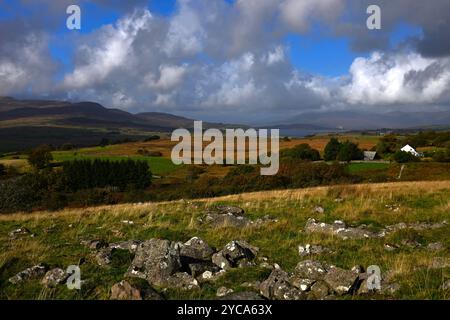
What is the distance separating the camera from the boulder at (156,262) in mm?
9414

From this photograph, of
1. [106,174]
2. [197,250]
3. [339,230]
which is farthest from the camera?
[106,174]

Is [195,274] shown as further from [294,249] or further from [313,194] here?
[313,194]

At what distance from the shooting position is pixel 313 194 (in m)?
24.0

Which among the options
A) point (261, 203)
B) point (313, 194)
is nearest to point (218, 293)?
point (261, 203)

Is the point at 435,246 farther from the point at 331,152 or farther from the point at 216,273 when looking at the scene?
the point at 331,152

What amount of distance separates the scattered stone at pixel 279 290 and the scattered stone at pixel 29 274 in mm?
4819

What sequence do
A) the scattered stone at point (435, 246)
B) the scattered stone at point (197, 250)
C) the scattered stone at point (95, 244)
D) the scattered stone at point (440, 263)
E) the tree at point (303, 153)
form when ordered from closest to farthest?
the scattered stone at point (440, 263)
the scattered stone at point (197, 250)
the scattered stone at point (435, 246)
the scattered stone at point (95, 244)
the tree at point (303, 153)

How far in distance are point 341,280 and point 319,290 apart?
50 cm

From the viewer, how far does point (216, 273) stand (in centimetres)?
982

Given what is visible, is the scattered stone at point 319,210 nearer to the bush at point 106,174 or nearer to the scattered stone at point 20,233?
the scattered stone at point 20,233

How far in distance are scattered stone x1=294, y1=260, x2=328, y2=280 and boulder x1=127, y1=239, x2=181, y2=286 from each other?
2532 millimetres

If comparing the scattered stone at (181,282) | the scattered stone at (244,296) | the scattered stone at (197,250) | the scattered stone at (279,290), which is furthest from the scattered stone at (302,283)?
the scattered stone at (197,250)

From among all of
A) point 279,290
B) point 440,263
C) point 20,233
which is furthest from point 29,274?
point 440,263

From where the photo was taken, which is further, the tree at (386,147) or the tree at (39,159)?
the tree at (386,147)
